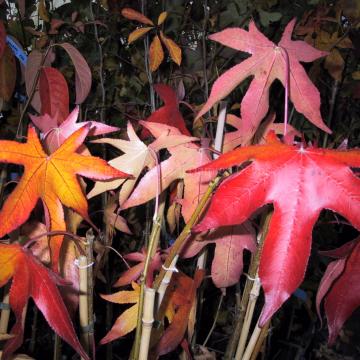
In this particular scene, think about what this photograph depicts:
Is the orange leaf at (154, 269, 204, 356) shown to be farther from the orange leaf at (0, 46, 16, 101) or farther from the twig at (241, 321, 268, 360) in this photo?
the orange leaf at (0, 46, 16, 101)

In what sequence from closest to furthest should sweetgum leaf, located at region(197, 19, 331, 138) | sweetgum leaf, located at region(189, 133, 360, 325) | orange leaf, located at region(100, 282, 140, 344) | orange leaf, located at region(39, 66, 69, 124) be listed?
1. sweetgum leaf, located at region(189, 133, 360, 325)
2. sweetgum leaf, located at region(197, 19, 331, 138)
3. orange leaf, located at region(100, 282, 140, 344)
4. orange leaf, located at region(39, 66, 69, 124)

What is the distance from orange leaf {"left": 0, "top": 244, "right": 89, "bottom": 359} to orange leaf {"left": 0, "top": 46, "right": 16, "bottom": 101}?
1.38 feet

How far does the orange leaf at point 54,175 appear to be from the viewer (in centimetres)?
40

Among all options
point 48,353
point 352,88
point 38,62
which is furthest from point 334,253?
point 352,88

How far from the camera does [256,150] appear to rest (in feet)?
1.15

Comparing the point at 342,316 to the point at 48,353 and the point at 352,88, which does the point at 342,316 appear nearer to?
the point at 48,353

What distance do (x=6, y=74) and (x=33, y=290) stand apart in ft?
1.56

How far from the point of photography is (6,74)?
2.38 feet

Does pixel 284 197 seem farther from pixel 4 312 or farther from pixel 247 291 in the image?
pixel 4 312

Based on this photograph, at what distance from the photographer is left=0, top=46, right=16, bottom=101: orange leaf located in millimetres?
720

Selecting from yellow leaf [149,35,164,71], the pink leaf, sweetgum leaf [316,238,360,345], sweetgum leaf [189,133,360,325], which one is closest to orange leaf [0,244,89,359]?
sweetgum leaf [189,133,360,325]

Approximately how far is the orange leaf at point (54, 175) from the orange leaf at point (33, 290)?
4 cm

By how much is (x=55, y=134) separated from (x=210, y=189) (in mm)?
235

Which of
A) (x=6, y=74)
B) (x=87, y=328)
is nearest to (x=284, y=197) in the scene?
(x=87, y=328)
